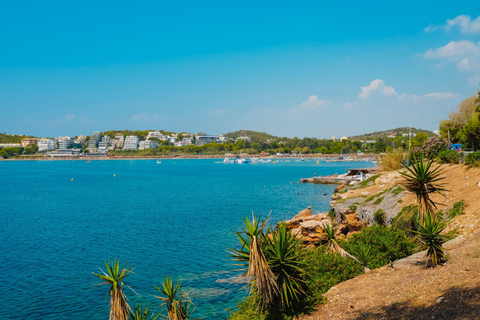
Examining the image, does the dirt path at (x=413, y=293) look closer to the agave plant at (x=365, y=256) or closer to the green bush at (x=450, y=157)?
the agave plant at (x=365, y=256)

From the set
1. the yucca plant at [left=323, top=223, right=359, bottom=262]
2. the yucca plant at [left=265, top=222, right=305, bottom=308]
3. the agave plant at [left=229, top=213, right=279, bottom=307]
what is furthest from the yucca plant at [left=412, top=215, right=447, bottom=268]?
the agave plant at [left=229, top=213, right=279, bottom=307]

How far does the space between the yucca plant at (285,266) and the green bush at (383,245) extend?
4146 millimetres

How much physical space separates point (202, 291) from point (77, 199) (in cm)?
4100

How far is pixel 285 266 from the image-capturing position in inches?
371

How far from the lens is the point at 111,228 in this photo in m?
30.8

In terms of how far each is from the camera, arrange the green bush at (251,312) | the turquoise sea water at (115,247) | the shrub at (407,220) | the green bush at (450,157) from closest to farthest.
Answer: the green bush at (251,312)
the turquoise sea water at (115,247)
the shrub at (407,220)
the green bush at (450,157)

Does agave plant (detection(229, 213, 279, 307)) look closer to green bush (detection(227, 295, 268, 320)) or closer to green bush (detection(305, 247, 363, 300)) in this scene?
green bush (detection(227, 295, 268, 320))

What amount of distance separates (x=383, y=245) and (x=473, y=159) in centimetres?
1300

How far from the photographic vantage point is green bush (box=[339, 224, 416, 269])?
12958mm

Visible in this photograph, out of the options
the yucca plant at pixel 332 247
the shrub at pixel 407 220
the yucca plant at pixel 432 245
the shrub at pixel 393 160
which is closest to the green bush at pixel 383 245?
the yucca plant at pixel 332 247

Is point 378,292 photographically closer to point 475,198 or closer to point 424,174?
point 424,174

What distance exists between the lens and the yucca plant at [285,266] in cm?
926

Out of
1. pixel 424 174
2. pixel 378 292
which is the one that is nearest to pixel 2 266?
pixel 378 292

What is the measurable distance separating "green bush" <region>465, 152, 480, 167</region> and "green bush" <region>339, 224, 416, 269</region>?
431 inches
